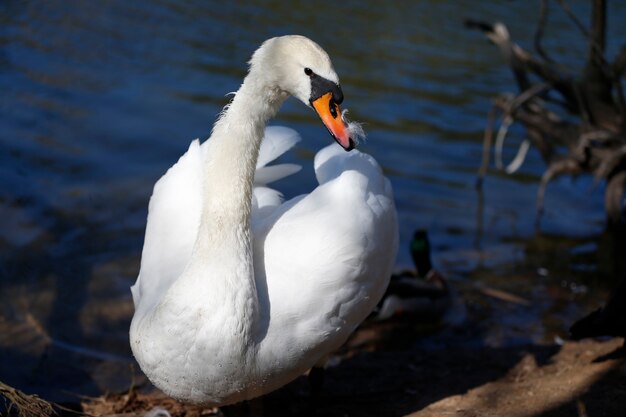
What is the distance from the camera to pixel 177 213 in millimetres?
4414

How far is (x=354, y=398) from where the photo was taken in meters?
4.88

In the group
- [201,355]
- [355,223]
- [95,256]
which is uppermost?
[355,223]

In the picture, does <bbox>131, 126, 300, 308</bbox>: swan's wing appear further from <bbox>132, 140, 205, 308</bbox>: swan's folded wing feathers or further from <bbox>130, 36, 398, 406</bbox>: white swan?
<bbox>130, 36, 398, 406</bbox>: white swan

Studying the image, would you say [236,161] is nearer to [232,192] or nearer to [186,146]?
[232,192]

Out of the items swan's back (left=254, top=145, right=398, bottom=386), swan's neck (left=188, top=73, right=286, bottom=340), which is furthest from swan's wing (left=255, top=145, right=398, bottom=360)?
swan's neck (left=188, top=73, right=286, bottom=340)

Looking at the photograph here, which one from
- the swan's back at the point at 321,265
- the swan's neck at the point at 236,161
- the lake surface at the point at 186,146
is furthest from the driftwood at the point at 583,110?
the swan's neck at the point at 236,161

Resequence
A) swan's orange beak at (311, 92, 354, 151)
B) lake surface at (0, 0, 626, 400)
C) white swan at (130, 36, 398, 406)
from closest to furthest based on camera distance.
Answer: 1. swan's orange beak at (311, 92, 354, 151)
2. white swan at (130, 36, 398, 406)
3. lake surface at (0, 0, 626, 400)

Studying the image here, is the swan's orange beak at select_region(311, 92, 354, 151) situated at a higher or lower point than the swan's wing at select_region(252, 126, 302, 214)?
higher

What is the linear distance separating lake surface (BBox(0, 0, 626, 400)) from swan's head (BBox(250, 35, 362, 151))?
2412 millimetres

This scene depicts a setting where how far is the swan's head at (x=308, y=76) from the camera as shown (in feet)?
11.6

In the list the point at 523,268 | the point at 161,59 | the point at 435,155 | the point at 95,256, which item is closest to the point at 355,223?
the point at 95,256

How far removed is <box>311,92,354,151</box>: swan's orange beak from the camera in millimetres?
3492

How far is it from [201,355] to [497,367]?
2378 millimetres

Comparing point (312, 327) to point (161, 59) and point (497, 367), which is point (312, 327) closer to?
point (497, 367)
